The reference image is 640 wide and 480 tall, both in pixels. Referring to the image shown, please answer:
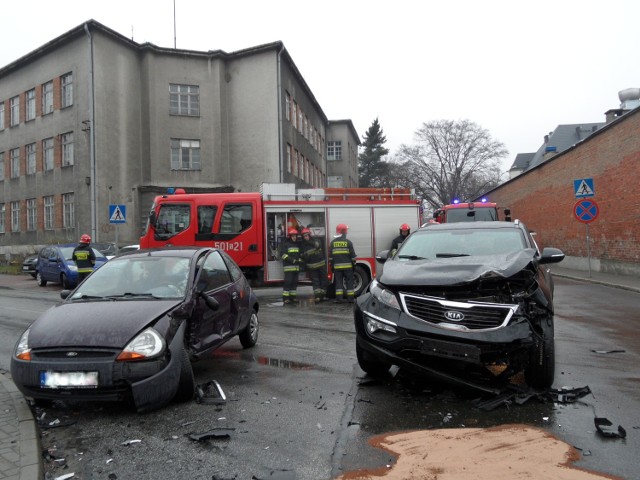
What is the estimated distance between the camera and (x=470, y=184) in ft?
208

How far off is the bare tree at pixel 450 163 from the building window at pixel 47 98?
133 feet

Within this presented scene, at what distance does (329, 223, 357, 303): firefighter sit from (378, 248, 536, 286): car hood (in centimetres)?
Result: 606

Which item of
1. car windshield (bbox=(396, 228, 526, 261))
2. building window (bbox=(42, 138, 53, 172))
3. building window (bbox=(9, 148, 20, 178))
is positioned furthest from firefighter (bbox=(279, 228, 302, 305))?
building window (bbox=(9, 148, 20, 178))

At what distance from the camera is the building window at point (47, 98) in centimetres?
3045

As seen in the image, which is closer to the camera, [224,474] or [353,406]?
[224,474]

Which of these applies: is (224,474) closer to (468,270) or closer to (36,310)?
(468,270)

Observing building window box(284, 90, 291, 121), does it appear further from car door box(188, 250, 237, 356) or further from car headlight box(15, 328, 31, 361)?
car headlight box(15, 328, 31, 361)

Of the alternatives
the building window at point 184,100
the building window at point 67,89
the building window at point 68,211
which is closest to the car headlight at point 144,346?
the building window at point 184,100

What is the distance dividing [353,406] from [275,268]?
25.8ft

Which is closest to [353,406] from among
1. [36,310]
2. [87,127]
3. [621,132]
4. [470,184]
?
[36,310]

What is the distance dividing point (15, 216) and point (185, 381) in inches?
1367

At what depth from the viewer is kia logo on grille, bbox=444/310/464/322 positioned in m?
4.53

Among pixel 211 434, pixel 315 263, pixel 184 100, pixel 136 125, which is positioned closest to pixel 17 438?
pixel 211 434

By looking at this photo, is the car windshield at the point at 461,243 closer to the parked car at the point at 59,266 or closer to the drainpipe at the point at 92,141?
the parked car at the point at 59,266
